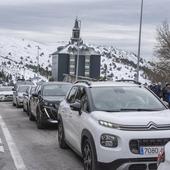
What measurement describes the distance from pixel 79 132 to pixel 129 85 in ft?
5.00

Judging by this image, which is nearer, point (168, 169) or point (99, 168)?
point (168, 169)

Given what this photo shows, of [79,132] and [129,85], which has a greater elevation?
[129,85]

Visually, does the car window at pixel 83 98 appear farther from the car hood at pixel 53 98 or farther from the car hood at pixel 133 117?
the car hood at pixel 53 98

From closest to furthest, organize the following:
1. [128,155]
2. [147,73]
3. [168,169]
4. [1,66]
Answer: [168,169], [128,155], [147,73], [1,66]

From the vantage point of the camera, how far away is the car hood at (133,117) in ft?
26.8

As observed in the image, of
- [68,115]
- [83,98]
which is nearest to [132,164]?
[83,98]

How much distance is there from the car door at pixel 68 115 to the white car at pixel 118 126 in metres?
0.19

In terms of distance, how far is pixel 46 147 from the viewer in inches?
488

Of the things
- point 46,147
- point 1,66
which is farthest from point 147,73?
point 1,66

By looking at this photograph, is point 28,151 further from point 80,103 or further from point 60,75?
point 60,75

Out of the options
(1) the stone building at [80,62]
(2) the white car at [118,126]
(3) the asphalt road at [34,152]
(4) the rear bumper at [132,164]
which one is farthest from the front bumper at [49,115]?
(1) the stone building at [80,62]

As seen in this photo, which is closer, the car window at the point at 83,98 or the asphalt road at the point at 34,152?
the car window at the point at 83,98

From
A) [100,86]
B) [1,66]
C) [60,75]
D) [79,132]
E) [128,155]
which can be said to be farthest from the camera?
[1,66]

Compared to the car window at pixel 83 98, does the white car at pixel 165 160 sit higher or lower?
lower
